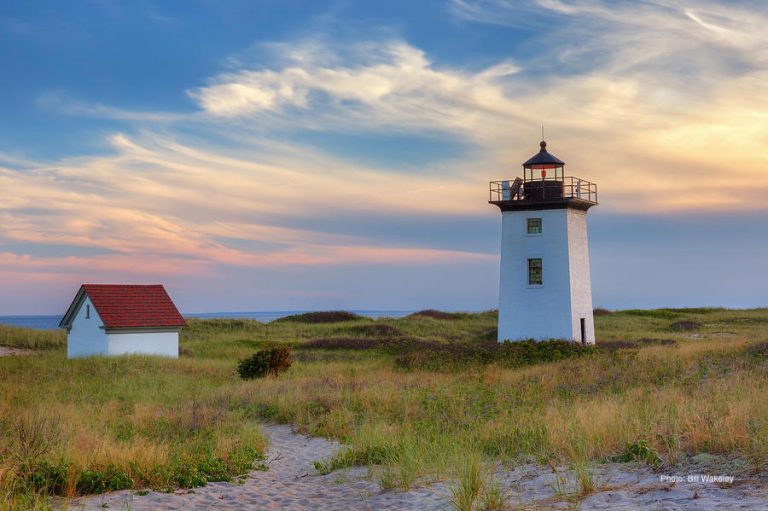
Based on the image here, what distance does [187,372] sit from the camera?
2664cm

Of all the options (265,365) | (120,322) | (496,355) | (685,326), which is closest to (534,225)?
(496,355)

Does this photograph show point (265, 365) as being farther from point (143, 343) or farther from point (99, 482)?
point (99, 482)

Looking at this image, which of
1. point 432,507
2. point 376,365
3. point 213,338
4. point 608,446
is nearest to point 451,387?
point 376,365

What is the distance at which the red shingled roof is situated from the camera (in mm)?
31312

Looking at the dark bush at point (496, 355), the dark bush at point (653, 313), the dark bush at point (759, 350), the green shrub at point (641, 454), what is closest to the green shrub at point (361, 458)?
the green shrub at point (641, 454)

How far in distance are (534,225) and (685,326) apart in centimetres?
2491

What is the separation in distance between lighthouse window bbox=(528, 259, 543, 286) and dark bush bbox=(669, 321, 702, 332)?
22.2m

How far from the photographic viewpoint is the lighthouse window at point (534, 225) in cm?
3075

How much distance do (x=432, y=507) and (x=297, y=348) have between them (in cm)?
2985

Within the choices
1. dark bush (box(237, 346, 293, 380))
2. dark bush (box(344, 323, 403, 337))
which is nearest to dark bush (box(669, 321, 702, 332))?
dark bush (box(344, 323, 403, 337))

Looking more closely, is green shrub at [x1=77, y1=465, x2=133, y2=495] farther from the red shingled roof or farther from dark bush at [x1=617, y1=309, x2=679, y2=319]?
dark bush at [x1=617, y1=309, x2=679, y2=319]

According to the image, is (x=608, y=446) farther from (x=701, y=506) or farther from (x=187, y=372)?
(x=187, y=372)

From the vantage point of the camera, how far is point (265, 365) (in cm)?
2447

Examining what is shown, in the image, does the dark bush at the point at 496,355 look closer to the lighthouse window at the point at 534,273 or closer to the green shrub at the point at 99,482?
the lighthouse window at the point at 534,273
